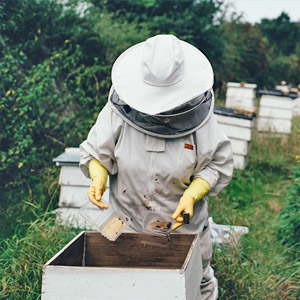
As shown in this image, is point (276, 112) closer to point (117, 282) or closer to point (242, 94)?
point (242, 94)

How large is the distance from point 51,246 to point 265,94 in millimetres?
5165

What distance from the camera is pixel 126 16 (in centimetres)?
784

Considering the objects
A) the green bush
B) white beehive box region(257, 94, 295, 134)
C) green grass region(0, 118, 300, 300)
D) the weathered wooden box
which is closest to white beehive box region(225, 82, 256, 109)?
white beehive box region(257, 94, 295, 134)

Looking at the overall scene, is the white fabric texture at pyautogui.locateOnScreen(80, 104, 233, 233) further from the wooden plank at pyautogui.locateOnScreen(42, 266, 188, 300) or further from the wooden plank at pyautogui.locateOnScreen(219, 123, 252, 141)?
the wooden plank at pyautogui.locateOnScreen(219, 123, 252, 141)

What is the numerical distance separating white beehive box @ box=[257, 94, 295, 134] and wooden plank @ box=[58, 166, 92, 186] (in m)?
4.03

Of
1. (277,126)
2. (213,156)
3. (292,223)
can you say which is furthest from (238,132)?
(213,156)

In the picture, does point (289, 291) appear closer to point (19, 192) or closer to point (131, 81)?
point (131, 81)

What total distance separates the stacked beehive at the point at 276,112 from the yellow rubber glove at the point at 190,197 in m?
4.95

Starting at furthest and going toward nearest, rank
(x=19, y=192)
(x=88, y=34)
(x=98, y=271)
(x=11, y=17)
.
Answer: (x=88, y=34)
(x=11, y=17)
(x=19, y=192)
(x=98, y=271)

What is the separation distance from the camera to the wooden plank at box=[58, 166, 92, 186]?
393cm

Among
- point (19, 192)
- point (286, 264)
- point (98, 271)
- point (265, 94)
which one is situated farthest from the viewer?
point (265, 94)

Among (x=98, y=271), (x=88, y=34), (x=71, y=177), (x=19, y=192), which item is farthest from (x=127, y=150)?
(x=88, y=34)

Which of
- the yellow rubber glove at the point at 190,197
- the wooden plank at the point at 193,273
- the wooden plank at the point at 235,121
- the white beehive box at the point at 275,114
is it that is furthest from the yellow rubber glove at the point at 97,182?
the white beehive box at the point at 275,114

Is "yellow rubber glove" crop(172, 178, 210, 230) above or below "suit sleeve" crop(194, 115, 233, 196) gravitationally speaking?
below
